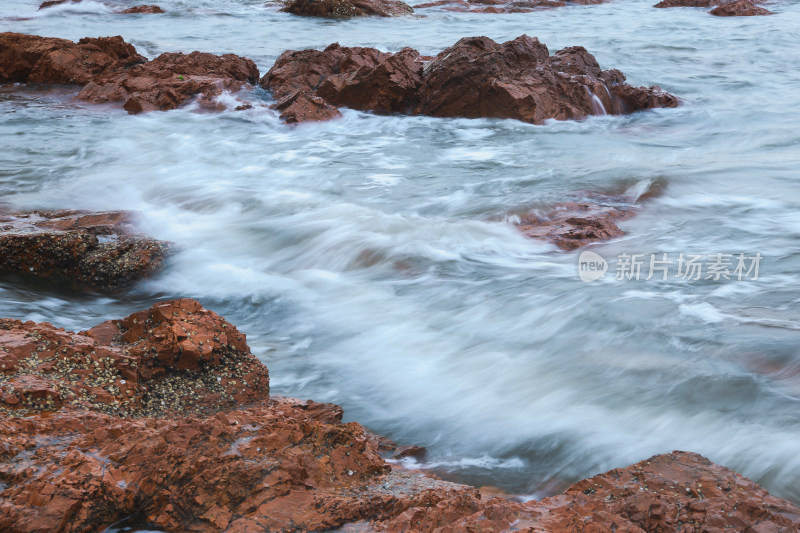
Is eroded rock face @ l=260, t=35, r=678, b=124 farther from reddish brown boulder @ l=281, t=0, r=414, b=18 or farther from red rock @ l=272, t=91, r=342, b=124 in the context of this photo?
reddish brown boulder @ l=281, t=0, r=414, b=18

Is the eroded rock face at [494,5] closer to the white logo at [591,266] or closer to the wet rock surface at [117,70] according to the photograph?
the wet rock surface at [117,70]

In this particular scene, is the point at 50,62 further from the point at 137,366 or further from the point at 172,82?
the point at 137,366

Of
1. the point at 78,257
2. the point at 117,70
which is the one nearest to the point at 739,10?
the point at 117,70

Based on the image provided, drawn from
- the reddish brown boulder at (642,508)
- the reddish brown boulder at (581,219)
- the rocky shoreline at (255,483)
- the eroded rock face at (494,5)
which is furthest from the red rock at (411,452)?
the eroded rock face at (494,5)

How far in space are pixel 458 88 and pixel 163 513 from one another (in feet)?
25.9

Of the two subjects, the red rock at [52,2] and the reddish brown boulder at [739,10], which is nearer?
the reddish brown boulder at [739,10]

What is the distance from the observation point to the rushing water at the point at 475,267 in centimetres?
342

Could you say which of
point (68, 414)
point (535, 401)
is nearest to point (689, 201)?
point (535, 401)

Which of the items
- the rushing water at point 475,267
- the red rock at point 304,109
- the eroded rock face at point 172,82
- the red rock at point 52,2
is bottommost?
the rushing water at point 475,267

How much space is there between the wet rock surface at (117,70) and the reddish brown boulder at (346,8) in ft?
24.9

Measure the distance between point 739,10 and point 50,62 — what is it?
55.1 feet

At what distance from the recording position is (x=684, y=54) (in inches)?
540

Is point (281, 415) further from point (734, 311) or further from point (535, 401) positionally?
point (734, 311)

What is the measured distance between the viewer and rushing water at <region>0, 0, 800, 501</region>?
342 centimetres
